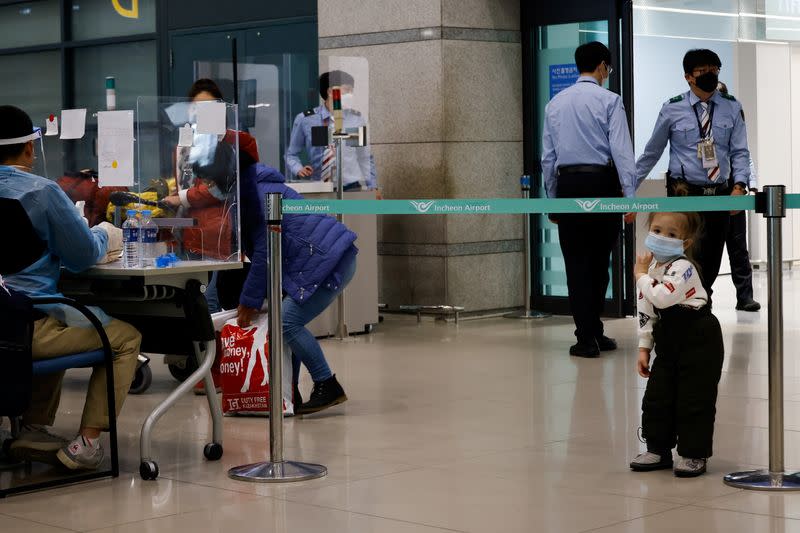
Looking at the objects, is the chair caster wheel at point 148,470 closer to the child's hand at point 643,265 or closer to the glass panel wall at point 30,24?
the child's hand at point 643,265

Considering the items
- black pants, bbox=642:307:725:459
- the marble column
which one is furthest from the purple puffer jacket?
the marble column

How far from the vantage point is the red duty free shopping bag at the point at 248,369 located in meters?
6.11

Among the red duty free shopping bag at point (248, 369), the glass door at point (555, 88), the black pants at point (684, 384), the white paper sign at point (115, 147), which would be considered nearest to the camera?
the black pants at point (684, 384)

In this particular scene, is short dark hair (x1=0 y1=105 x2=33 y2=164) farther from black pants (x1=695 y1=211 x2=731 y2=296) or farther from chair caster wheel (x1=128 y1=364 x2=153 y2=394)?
black pants (x1=695 y1=211 x2=731 y2=296)

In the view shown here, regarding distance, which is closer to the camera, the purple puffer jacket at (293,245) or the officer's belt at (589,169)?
the purple puffer jacket at (293,245)

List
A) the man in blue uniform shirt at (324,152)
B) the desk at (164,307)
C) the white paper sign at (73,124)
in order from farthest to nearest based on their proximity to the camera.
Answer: the man in blue uniform shirt at (324,152) < the white paper sign at (73,124) < the desk at (164,307)

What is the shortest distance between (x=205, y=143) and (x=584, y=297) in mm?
3121

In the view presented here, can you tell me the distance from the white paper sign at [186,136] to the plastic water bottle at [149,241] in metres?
0.43

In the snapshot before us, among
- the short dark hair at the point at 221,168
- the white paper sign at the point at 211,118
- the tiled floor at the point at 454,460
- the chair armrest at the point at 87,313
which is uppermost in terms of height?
the white paper sign at the point at 211,118

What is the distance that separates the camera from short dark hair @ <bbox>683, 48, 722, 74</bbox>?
783 centimetres

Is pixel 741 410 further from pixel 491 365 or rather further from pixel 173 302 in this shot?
pixel 173 302

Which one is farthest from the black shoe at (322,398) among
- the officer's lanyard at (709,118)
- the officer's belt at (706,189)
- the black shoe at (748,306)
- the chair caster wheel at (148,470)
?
the black shoe at (748,306)

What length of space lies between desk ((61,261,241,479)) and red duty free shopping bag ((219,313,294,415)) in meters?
0.54

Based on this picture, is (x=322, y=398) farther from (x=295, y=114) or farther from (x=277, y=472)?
(x=295, y=114)
